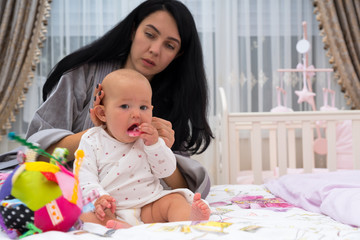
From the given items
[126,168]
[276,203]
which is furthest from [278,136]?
[126,168]

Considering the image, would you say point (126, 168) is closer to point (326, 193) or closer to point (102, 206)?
point (102, 206)

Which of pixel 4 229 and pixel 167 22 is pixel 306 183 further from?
pixel 4 229

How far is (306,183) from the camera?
133 cm

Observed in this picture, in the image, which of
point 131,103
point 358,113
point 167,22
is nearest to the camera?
point 131,103

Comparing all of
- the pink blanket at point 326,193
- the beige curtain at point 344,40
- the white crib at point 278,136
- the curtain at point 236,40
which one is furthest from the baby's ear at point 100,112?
the beige curtain at point 344,40

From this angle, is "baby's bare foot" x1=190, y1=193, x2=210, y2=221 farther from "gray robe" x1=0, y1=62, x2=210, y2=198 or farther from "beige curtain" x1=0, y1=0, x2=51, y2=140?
"beige curtain" x1=0, y1=0, x2=51, y2=140

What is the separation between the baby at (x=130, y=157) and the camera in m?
0.90

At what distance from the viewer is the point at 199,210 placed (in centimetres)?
82

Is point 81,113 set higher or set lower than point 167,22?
lower

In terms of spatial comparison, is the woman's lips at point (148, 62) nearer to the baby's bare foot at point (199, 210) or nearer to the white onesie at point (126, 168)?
the white onesie at point (126, 168)

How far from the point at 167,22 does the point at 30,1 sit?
Answer: 1.88 metres

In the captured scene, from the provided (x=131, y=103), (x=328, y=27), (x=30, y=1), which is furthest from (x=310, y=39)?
(x=131, y=103)

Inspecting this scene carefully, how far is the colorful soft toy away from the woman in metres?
0.57

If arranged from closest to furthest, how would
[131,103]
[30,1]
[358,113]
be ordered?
[131,103] < [358,113] < [30,1]
